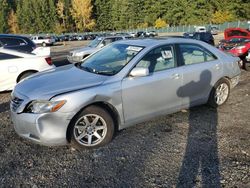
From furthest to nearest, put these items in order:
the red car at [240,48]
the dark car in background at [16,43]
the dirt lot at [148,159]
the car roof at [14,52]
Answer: the red car at [240,48]
the dark car in background at [16,43]
the car roof at [14,52]
the dirt lot at [148,159]

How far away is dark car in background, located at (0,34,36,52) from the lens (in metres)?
9.99

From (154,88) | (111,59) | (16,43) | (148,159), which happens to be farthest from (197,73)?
(16,43)

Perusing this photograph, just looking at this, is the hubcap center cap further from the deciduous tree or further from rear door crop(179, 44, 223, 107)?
the deciduous tree

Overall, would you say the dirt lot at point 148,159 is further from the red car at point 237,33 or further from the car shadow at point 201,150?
the red car at point 237,33

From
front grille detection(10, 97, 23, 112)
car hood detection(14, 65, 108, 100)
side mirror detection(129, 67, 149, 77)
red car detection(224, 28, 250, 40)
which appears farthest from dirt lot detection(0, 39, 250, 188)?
red car detection(224, 28, 250, 40)

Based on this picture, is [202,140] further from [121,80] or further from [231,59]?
[231,59]

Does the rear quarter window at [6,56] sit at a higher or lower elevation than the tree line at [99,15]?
A: lower

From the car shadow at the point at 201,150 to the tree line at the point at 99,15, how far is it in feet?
278

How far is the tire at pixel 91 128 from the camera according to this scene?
15.0ft

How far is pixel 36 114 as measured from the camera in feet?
14.2

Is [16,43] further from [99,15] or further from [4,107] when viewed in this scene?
[99,15]

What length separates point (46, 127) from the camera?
14.3 feet

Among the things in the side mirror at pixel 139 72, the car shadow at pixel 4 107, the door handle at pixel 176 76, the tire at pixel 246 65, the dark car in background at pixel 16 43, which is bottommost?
the car shadow at pixel 4 107

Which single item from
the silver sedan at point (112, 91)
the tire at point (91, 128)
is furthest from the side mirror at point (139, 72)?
the tire at point (91, 128)
